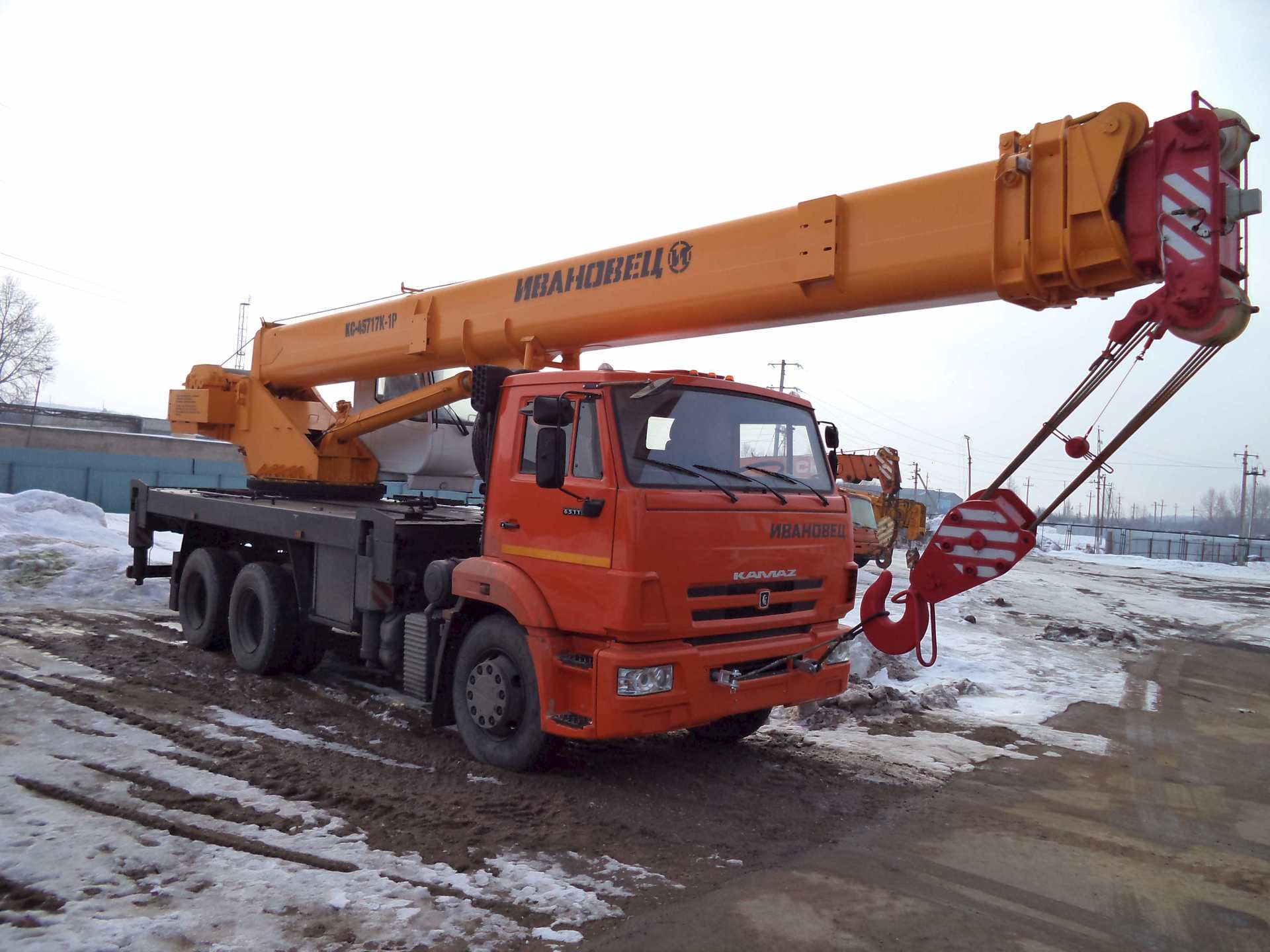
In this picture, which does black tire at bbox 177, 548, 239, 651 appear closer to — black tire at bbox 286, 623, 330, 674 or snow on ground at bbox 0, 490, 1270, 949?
black tire at bbox 286, 623, 330, 674

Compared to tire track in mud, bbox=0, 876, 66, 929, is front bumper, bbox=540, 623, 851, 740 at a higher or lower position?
higher

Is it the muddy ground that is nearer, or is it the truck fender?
the muddy ground

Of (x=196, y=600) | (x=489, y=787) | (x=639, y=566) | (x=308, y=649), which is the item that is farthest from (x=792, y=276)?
(x=196, y=600)

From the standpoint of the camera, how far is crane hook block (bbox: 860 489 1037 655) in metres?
4.83

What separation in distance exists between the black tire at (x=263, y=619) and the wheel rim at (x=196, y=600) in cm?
90

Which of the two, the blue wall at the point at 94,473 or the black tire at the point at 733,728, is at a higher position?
the blue wall at the point at 94,473

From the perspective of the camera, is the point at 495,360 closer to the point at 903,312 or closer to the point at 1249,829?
Result: the point at 903,312

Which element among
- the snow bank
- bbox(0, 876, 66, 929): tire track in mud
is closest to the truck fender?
bbox(0, 876, 66, 929): tire track in mud

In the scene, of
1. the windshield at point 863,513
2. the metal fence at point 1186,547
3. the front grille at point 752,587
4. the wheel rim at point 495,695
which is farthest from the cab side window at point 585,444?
the metal fence at point 1186,547

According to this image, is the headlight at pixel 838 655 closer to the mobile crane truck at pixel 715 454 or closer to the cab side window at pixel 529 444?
the mobile crane truck at pixel 715 454

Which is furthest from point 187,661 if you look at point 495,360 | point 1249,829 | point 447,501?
point 1249,829

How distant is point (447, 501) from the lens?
8930 millimetres

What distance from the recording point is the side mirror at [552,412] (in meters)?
5.19

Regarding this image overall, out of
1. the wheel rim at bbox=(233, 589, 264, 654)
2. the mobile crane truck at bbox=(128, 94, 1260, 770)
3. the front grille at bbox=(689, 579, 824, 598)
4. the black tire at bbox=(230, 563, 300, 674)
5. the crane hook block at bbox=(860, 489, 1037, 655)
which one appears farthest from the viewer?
the wheel rim at bbox=(233, 589, 264, 654)
